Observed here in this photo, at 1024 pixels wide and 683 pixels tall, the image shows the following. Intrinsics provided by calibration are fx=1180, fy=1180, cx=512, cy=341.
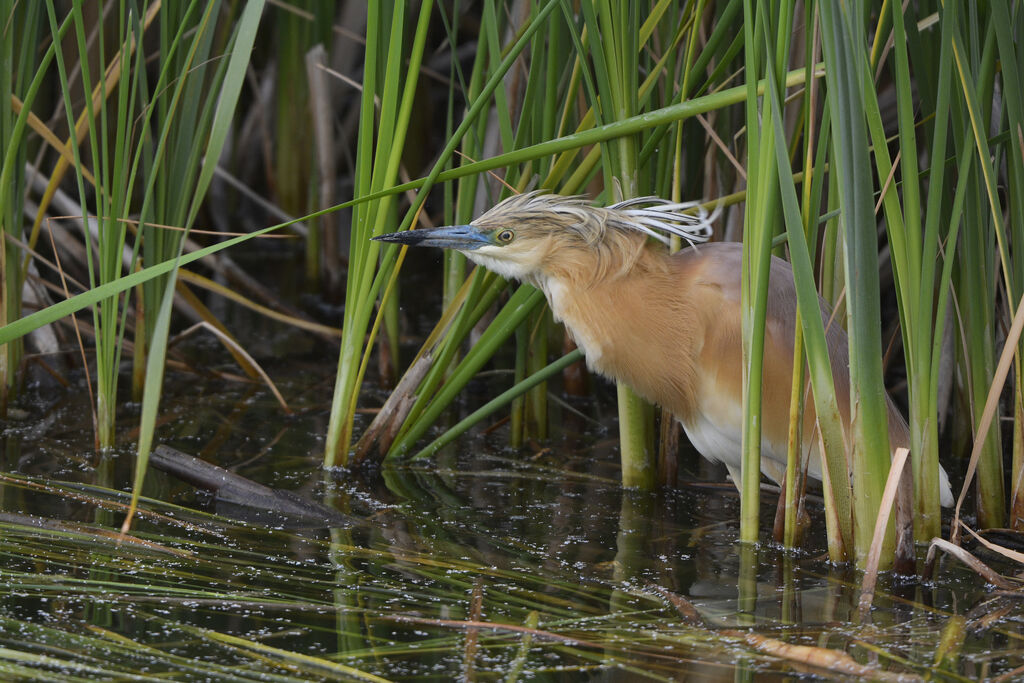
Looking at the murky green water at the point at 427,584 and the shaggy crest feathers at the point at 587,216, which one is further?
the shaggy crest feathers at the point at 587,216

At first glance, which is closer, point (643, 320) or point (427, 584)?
point (427, 584)

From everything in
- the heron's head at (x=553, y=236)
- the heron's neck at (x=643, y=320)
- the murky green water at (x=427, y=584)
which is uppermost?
the heron's head at (x=553, y=236)

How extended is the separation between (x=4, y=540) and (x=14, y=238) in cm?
112

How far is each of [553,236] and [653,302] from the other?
10.9 inches

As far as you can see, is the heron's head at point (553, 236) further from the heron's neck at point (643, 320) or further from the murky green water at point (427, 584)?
the murky green water at point (427, 584)

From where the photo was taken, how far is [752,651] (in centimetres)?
197

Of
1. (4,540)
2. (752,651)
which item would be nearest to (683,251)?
(752,651)

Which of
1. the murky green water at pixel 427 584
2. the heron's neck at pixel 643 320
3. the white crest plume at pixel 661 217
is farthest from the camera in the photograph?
the heron's neck at pixel 643 320

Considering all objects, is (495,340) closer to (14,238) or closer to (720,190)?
(720,190)

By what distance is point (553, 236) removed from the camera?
2631 mm

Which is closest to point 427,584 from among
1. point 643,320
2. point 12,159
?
point 643,320

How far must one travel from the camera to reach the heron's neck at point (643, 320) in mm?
2678

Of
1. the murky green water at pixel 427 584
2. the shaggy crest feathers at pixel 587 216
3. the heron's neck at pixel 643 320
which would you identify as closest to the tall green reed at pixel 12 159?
the murky green water at pixel 427 584

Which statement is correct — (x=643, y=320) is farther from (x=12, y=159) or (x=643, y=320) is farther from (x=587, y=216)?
(x=12, y=159)
